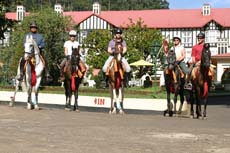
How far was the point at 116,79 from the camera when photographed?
1728cm

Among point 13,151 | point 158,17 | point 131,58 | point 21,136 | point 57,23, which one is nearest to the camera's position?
point 13,151

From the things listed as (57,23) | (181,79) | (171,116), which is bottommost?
(171,116)

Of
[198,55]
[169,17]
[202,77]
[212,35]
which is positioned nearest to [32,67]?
[198,55]

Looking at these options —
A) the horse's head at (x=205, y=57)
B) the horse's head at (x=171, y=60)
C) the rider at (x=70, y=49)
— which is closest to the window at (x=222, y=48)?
the rider at (x=70, y=49)

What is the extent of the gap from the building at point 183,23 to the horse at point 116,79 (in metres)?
81.6

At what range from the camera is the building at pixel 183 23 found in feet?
332

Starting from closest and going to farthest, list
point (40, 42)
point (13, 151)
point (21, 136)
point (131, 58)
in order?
point (13, 151) < point (21, 136) < point (40, 42) < point (131, 58)

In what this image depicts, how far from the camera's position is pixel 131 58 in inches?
3036

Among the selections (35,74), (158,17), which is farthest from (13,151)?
(158,17)

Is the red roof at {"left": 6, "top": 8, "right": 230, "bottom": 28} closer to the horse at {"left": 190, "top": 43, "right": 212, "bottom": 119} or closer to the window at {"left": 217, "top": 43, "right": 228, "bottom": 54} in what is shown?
the window at {"left": 217, "top": 43, "right": 228, "bottom": 54}

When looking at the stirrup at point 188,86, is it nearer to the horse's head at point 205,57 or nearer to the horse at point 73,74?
the horse's head at point 205,57

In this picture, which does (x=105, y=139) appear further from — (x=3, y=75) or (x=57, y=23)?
(x=57, y=23)

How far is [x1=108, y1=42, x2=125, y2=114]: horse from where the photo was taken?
55.2ft

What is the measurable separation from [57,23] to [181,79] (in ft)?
186
